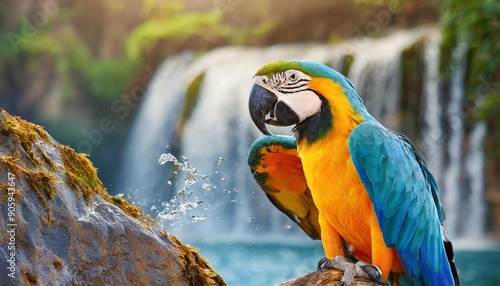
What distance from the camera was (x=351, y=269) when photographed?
1.35m

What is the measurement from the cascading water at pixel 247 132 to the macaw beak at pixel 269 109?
423 cm

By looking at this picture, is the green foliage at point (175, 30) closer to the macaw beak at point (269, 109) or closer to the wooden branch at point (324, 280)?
the macaw beak at point (269, 109)

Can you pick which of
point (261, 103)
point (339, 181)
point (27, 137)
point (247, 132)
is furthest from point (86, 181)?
point (247, 132)

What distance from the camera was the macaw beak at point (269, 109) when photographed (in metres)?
1.41

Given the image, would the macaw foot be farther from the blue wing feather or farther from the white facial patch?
the white facial patch

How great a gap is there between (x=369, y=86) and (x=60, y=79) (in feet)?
17.3

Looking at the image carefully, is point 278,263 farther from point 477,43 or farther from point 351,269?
point 351,269

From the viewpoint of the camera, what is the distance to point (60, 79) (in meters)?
9.70

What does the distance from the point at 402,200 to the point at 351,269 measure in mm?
196

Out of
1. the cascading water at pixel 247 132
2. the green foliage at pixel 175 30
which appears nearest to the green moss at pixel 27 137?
the cascading water at pixel 247 132

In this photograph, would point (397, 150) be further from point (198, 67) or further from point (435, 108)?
point (198, 67)

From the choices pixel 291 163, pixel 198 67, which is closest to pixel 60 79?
pixel 198 67

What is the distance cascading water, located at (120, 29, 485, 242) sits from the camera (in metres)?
6.41

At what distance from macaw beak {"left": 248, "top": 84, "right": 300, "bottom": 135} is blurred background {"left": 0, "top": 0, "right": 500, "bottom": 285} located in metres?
2.66
